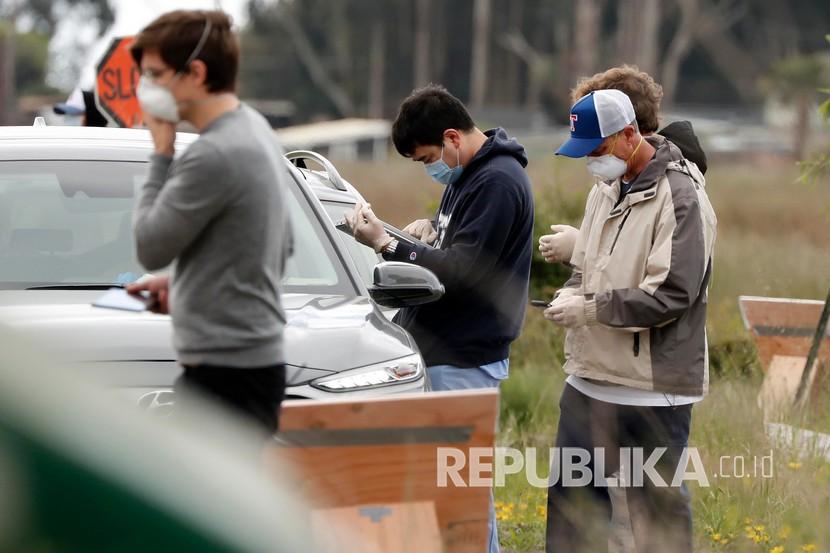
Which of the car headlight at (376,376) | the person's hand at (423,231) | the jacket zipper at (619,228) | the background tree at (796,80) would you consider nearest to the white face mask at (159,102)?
the car headlight at (376,376)

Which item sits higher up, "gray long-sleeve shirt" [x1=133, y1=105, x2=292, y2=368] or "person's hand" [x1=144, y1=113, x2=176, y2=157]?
"person's hand" [x1=144, y1=113, x2=176, y2=157]

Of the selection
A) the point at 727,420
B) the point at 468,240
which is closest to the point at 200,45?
the point at 468,240

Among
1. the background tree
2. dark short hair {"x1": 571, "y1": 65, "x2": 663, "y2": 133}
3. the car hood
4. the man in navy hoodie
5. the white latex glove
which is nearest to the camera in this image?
the car hood

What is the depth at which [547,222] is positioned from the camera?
441 inches

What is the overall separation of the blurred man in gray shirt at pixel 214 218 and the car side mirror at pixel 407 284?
1.58 metres

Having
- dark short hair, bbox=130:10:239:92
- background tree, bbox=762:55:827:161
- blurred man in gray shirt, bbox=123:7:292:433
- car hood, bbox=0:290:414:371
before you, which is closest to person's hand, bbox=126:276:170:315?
blurred man in gray shirt, bbox=123:7:292:433

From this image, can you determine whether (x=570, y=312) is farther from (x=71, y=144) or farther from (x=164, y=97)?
(x=71, y=144)

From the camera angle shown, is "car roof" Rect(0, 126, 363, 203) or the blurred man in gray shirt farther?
"car roof" Rect(0, 126, 363, 203)

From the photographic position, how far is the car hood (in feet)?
14.9

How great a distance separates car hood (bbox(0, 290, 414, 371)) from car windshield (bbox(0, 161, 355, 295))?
0.17 m

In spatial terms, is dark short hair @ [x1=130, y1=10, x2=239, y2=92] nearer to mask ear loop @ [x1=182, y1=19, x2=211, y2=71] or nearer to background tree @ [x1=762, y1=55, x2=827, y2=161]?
A: mask ear loop @ [x1=182, y1=19, x2=211, y2=71]

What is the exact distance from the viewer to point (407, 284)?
16.8 feet

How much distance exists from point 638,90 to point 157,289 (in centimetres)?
201

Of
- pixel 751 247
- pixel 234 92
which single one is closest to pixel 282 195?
pixel 234 92
